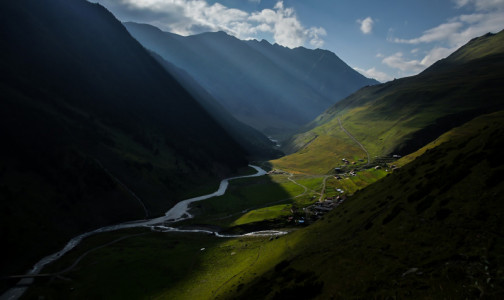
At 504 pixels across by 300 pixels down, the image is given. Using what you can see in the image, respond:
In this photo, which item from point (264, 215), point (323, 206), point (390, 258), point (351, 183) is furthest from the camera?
point (351, 183)

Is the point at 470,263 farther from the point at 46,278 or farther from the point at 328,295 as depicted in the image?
the point at 46,278

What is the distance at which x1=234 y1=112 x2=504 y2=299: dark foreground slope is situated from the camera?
21.0 metres

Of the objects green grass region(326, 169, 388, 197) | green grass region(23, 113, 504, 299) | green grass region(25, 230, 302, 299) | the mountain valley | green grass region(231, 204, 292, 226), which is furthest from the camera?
green grass region(326, 169, 388, 197)

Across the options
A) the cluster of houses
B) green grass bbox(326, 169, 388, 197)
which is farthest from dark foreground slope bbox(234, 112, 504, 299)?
green grass bbox(326, 169, 388, 197)

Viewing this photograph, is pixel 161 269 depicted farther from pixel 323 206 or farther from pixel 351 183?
pixel 351 183

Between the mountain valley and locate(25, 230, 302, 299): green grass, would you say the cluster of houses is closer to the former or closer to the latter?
the mountain valley

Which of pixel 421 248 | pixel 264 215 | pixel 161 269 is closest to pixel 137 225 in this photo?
pixel 264 215

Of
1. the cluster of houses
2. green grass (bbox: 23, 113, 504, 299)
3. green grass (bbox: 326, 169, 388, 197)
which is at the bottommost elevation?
the cluster of houses

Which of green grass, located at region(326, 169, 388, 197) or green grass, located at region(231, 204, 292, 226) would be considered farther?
green grass, located at region(326, 169, 388, 197)

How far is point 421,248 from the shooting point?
27891 mm

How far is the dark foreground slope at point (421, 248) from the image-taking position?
2103 cm

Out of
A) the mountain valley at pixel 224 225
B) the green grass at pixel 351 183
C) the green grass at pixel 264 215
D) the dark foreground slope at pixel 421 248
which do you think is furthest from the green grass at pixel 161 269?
the green grass at pixel 351 183

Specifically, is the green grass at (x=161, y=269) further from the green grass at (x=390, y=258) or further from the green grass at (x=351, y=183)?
the green grass at (x=351, y=183)

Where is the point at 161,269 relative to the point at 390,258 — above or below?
below
